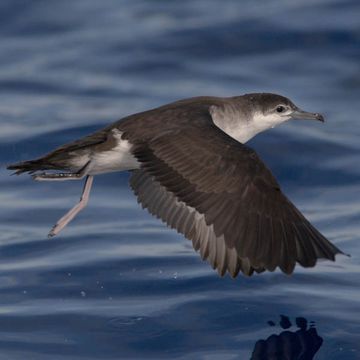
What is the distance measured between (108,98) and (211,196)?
5.21 meters

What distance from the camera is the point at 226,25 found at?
44.1 ft

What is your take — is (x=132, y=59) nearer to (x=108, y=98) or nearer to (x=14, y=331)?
(x=108, y=98)

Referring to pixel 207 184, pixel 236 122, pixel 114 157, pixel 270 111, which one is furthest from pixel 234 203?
pixel 270 111

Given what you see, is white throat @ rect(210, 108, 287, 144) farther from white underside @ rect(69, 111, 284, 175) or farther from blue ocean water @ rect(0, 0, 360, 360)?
blue ocean water @ rect(0, 0, 360, 360)

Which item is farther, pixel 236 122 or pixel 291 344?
pixel 236 122

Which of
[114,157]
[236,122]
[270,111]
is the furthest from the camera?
[270,111]

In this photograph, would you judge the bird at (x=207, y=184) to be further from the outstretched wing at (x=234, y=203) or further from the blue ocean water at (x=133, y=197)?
the blue ocean water at (x=133, y=197)

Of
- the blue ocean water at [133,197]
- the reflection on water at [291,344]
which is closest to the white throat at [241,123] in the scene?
the blue ocean water at [133,197]

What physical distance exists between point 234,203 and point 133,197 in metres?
3.57

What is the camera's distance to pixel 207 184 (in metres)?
7.30

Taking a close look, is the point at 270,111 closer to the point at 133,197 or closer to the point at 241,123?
the point at 241,123

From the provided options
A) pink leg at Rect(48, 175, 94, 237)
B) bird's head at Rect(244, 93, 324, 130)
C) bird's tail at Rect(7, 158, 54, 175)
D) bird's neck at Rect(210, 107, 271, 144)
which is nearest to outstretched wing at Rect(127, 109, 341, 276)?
bird's tail at Rect(7, 158, 54, 175)

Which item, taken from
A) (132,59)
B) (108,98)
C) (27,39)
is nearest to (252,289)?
(108,98)

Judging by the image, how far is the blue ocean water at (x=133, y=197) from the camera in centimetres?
872
